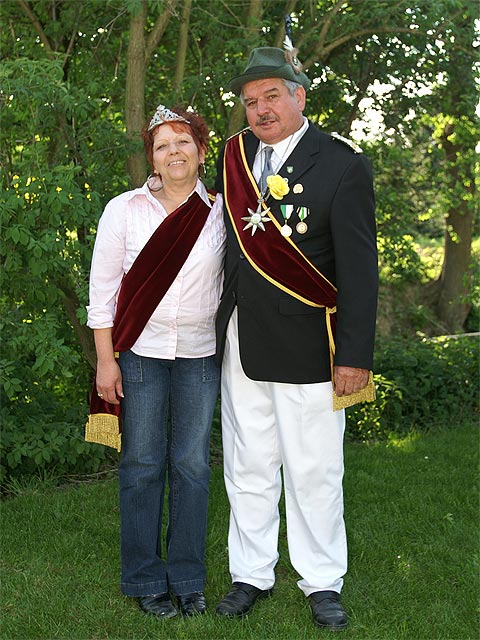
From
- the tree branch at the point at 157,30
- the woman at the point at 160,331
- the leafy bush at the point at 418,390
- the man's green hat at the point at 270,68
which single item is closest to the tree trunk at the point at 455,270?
the leafy bush at the point at 418,390

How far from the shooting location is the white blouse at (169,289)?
297 cm

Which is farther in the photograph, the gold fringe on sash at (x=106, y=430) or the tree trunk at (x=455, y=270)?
the tree trunk at (x=455, y=270)

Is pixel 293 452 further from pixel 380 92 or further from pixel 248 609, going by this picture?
pixel 380 92

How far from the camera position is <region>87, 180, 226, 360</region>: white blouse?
2.97 metres

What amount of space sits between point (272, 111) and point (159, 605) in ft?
5.93

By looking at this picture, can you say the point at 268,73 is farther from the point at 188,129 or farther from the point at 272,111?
the point at 188,129

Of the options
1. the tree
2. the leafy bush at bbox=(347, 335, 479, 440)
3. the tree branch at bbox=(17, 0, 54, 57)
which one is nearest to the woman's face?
the tree

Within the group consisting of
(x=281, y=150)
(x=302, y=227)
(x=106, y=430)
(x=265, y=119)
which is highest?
(x=265, y=119)

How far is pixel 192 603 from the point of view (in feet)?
10.5

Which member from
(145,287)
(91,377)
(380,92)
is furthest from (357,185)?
(380,92)

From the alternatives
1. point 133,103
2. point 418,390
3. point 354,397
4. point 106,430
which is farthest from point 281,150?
point 418,390

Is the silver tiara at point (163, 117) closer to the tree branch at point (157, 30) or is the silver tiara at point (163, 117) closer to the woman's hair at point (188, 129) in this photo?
the woman's hair at point (188, 129)

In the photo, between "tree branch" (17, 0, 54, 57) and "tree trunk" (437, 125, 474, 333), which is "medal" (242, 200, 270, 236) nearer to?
"tree branch" (17, 0, 54, 57)

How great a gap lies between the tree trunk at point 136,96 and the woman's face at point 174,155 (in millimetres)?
1980
